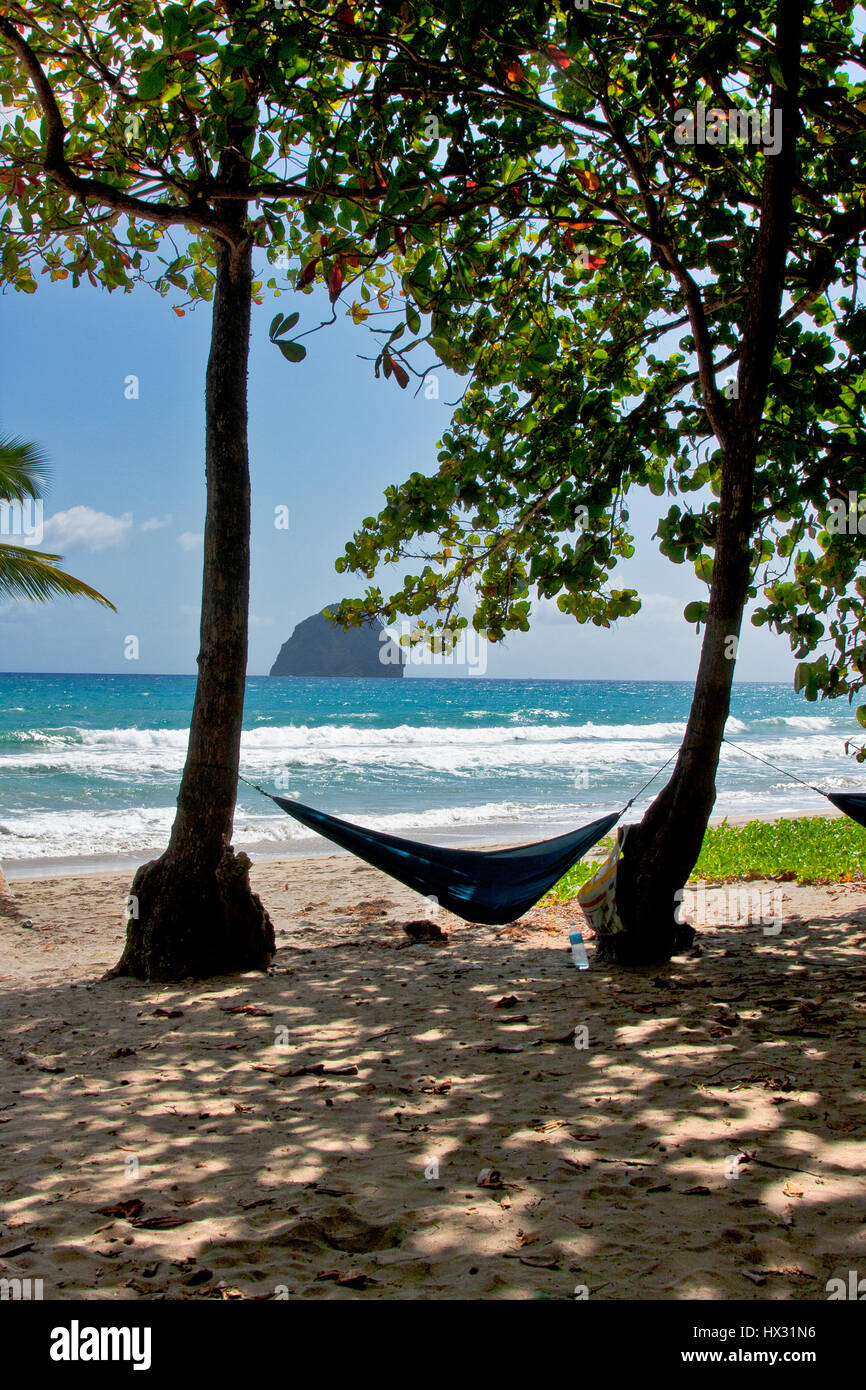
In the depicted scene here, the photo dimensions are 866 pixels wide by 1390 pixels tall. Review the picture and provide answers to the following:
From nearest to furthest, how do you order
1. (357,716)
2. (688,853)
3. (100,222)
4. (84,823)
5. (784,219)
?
1. (784,219)
2. (688,853)
3. (100,222)
4. (84,823)
5. (357,716)

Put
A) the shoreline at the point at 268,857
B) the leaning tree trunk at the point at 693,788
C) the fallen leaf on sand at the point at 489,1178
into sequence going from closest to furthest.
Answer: the fallen leaf on sand at the point at 489,1178 < the leaning tree trunk at the point at 693,788 < the shoreline at the point at 268,857

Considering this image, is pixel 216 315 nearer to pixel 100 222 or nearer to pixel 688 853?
pixel 100 222

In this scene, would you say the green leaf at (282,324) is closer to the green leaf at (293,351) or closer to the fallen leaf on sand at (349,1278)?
the green leaf at (293,351)

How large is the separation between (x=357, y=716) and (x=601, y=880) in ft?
90.2

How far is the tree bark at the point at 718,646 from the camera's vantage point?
341 cm

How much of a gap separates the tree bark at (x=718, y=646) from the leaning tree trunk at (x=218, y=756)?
173cm

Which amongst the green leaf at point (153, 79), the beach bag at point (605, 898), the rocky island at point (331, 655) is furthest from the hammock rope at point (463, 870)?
the rocky island at point (331, 655)

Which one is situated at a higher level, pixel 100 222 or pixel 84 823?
pixel 100 222

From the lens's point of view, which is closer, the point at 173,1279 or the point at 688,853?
the point at 173,1279

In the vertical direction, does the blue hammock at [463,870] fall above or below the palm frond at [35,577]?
below

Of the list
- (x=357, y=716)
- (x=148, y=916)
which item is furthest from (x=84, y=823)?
(x=357, y=716)

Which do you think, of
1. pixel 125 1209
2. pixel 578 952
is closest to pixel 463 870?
pixel 578 952
